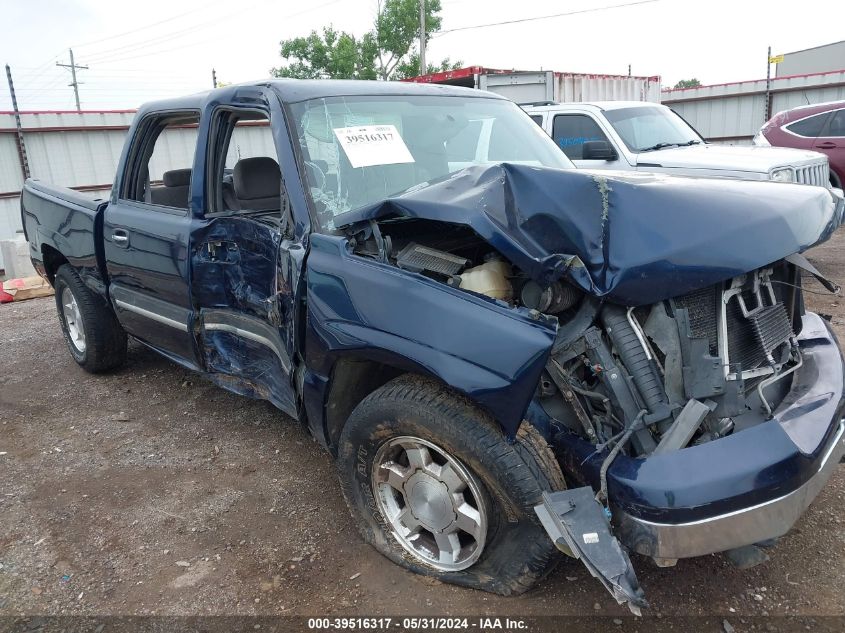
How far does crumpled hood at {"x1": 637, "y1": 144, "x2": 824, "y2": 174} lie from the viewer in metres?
6.54

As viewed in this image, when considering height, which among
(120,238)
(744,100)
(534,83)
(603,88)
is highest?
(534,83)

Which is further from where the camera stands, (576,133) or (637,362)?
(576,133)

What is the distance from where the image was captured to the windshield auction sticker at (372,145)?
297 cm

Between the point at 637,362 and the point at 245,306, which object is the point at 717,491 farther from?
the point at 245,306

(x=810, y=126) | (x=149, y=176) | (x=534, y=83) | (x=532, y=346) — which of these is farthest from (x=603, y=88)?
(x=532, y=346)

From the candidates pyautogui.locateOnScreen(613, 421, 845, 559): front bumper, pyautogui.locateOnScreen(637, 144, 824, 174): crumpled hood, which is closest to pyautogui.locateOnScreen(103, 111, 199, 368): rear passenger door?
pyautogui.locateOnScreen(613, 421, 845, 559): front bumper

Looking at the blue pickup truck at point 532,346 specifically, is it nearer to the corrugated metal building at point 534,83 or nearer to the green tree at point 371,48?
the corrugated metal building at point 534,83

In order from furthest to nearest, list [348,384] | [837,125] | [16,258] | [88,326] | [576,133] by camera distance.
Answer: [837,125]
[16,258]
[576,133]
[88,326]
[348,384]

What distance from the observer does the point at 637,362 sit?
2.19 m

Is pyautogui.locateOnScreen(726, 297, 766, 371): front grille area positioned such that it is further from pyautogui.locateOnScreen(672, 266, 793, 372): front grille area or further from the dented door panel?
the dented door panel

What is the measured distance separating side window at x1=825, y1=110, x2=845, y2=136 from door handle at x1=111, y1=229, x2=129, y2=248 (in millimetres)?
9728

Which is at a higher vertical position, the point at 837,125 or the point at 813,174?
the point at 837,125

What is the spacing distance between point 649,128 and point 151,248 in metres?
6.15

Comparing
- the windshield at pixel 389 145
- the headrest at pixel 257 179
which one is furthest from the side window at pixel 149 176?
the windshield at pixel 389 145
